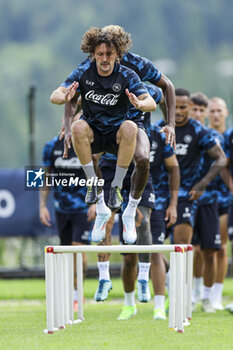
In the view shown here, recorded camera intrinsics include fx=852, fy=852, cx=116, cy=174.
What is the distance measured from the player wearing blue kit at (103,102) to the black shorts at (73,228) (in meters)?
3.29

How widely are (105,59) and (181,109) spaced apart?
3260 mm

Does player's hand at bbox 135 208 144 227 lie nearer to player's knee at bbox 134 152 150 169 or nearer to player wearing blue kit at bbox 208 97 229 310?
player's knee at bbox 134 152 150 169

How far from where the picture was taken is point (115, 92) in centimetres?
739

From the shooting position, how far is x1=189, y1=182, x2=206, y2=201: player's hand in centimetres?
1046

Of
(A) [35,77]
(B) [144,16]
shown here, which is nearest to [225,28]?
(B) [144,16]

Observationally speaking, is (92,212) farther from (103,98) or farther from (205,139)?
(103,98)

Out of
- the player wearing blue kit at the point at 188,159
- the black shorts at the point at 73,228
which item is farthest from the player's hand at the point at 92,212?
the player wearing blue kit at the point at 188,159

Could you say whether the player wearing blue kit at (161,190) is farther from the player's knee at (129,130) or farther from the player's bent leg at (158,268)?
the player's knee at (129,130)

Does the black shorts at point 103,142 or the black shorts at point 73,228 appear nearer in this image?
the black shorts at point 103,142

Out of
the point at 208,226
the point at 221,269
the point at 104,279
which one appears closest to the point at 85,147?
the point at 104,279

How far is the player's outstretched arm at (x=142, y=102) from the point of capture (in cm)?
720

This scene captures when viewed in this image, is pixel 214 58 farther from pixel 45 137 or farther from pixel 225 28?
pixel 45 137

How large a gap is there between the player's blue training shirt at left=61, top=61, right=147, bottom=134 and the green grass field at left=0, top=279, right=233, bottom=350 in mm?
1843

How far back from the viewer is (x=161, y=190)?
1029 cm
